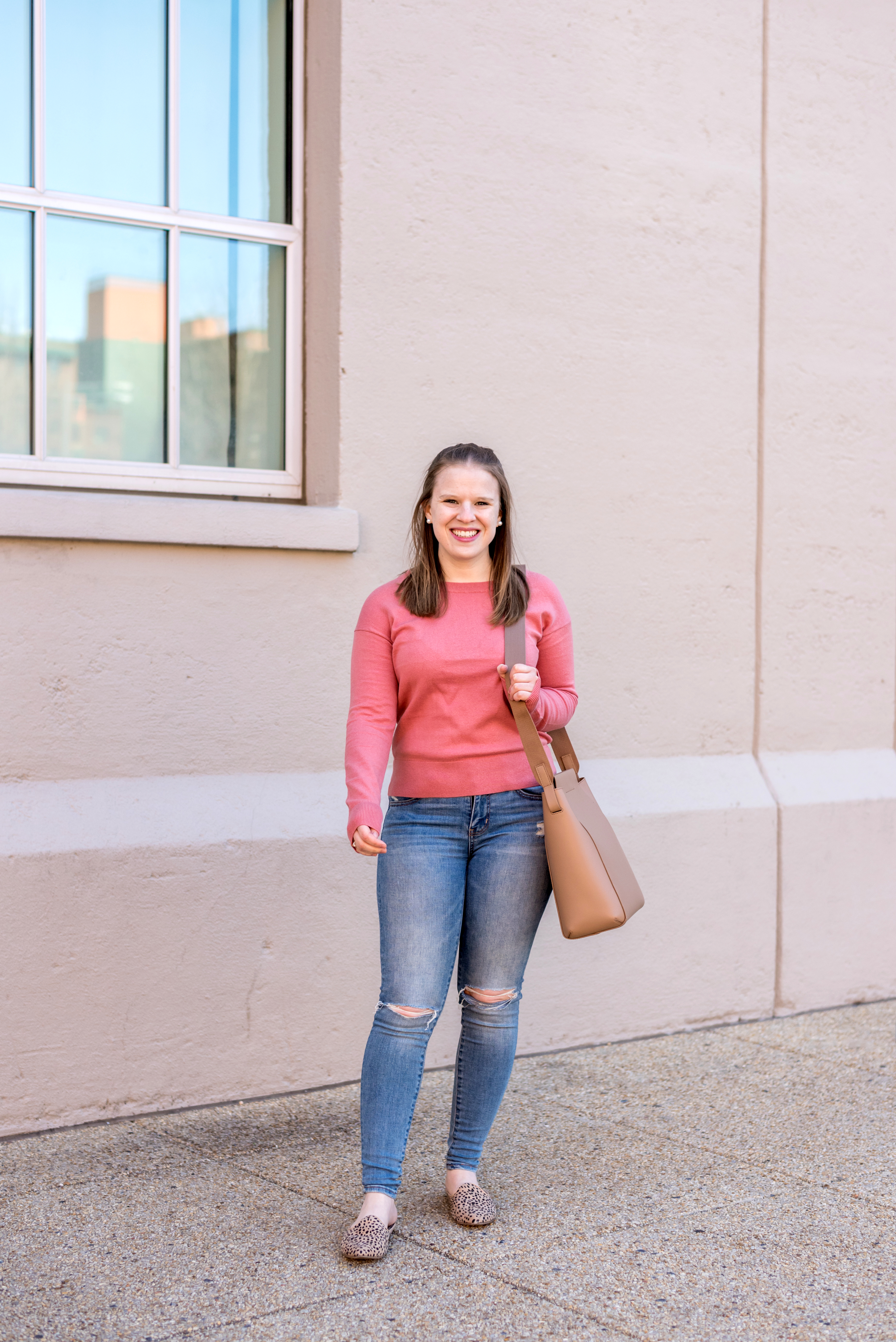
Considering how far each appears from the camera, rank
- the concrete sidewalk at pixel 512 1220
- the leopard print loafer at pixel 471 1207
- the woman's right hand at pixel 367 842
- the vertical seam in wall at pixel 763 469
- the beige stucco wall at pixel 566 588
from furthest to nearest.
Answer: the vertical seam in wall at pixel 763 469 → the beige stucco wall at pixel 566 588 → the leopard print loafer at pixel 471 1207 → the woman's right hand at pixel 367 842 → the concrete sidewalk at pixel 512 1220

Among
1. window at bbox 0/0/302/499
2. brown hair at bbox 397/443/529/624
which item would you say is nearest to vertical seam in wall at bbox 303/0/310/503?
window at bbox 0/0/302/499

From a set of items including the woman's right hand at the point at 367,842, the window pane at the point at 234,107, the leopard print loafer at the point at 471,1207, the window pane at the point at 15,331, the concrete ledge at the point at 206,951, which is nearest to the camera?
the woman's right hand at the point at 367,842

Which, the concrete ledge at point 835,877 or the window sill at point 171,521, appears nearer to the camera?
the window sill at point 171,521

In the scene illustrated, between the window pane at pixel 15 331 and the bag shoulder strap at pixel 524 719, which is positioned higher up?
the window pane at pixel 15 331

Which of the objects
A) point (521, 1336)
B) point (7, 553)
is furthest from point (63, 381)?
point (521, 1336)

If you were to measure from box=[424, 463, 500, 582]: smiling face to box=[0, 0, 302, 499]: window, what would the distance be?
1.42 m

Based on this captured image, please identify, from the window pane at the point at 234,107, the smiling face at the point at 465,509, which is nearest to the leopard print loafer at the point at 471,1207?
the smiling face at the point at 465,509

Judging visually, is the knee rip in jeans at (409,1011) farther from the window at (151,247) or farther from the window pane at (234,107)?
the window pane at (234,107)

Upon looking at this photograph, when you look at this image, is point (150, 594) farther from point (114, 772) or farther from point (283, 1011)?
point (283, 1011)

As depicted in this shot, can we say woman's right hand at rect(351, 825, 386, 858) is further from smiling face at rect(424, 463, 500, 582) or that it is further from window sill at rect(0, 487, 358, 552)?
window sill at rect(0, 487, 358, 552)

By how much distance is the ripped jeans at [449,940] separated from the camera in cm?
317

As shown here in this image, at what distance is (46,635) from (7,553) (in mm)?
263

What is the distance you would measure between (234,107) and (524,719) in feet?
8.44

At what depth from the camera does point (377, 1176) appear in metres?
3.18
